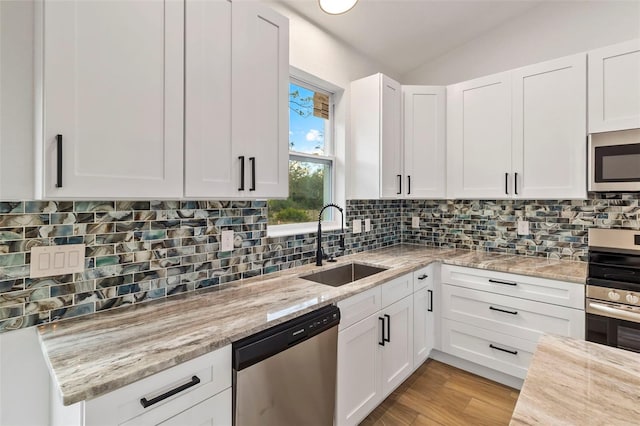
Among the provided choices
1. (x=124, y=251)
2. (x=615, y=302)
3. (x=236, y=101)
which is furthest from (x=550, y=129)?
(x=124, y=251)

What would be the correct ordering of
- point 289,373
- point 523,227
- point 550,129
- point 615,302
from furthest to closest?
1. point 523,227
2. point 550,129
3. point 615,302
4. point 289,373

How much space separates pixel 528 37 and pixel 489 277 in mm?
2117

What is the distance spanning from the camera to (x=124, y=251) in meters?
1.37

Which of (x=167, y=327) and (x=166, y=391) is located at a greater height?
(x=167, y=327)

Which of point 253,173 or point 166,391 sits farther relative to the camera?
point 253,173

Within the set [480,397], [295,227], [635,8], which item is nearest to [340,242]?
[295,227]

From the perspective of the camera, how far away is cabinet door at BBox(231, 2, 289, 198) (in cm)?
145

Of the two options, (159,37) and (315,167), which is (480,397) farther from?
(159,37)

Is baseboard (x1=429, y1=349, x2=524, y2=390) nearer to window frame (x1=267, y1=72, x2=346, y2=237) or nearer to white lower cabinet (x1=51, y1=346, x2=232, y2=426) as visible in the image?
window frame (x1=267, y1=72, x2=346, y2=237)

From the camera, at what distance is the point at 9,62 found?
108 centimetres

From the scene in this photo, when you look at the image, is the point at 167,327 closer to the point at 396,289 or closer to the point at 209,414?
the point at 209,414

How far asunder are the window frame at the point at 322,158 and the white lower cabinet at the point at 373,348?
0.72 meters

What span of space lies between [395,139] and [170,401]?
2.41 metres

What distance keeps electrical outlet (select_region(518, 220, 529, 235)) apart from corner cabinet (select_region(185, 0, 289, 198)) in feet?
7.15
